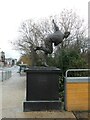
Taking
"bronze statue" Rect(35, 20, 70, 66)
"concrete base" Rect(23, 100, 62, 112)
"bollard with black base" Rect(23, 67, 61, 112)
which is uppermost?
"bronze statue" Rect(35, 20, 70, 66)

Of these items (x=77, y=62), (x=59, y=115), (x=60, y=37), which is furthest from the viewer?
(x=77, y=62)

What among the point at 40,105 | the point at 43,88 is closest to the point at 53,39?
the point at 43,88

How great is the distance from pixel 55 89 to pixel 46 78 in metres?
0.47

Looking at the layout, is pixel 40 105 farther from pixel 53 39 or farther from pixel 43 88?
pixel 53 39

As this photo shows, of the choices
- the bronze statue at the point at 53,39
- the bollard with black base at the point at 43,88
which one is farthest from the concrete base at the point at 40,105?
the bronze statue at the point at 53,39

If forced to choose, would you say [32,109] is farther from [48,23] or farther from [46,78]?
[48,23]

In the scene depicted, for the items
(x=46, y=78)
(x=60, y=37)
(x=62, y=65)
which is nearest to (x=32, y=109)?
(x=46, y=78)

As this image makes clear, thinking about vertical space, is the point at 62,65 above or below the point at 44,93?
above

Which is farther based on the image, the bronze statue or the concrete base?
the bronze statue

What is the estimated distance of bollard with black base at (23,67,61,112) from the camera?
9039mm

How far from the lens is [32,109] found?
897 cm

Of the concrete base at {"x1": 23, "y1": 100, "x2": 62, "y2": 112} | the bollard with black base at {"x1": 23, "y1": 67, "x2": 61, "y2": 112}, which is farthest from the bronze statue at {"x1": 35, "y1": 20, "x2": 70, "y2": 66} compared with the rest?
the concrete base at {"x1": 23, "y1": 100, "x2": 62, "y2": 112}

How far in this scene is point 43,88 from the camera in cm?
912

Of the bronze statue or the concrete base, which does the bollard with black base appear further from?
the bronze statue
